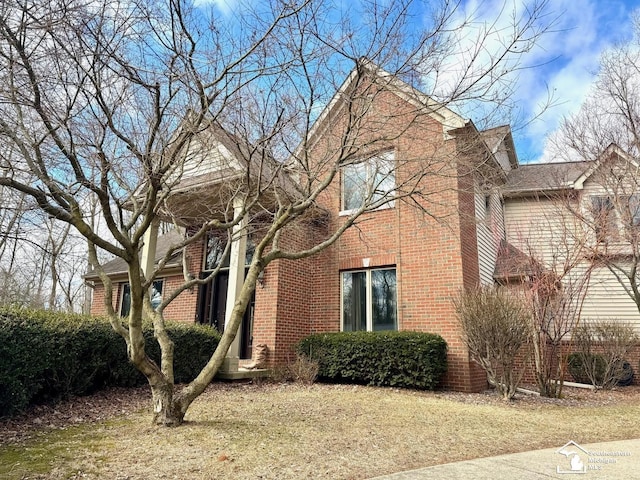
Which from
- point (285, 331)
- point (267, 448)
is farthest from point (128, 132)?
point (285, 331)

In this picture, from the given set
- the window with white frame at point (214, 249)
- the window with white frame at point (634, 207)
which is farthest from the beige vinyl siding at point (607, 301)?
the window with white frame at point (214, 249)

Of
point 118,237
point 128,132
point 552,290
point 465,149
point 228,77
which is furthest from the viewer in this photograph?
point 552,290

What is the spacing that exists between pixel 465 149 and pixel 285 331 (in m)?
5.56

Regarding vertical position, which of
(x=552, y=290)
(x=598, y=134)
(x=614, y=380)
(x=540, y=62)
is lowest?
(x=614, y=380)

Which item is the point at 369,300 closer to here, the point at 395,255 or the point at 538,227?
the point at 395,255

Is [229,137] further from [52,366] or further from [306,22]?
[52,366]

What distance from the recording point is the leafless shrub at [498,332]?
751 centimetres

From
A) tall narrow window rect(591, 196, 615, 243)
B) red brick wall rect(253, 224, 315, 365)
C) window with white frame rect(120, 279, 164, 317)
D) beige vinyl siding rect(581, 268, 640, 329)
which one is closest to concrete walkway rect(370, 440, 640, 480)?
red brick wall rect(253, 224, 315, 365)

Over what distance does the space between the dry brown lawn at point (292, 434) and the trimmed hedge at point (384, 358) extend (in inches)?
27.2

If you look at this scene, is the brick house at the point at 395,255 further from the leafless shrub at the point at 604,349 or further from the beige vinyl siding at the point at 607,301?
the beige vinyl siding at the point at 607,301

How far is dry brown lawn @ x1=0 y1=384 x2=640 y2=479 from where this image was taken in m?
3.62

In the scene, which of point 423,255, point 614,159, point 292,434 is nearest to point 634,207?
point 614,159

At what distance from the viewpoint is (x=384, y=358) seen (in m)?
8.46

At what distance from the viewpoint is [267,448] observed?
4.12 metres
